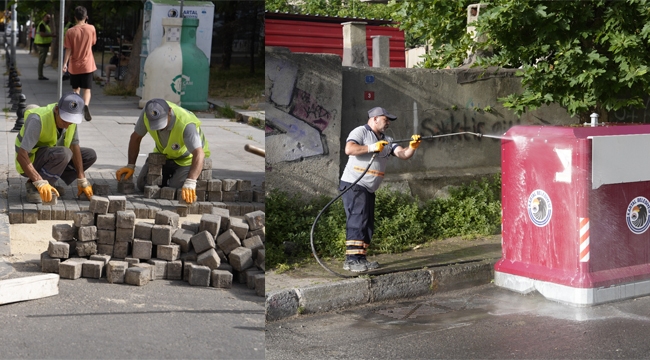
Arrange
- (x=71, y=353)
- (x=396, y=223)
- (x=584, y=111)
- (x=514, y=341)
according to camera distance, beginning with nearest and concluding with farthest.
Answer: (x=71, y=353) → (x=514, y=341) → (x=396, y=223) → (x=584, y=111)

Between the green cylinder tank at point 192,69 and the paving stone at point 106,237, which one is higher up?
the green cylinder tank at point 192,69

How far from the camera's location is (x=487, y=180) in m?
9.56

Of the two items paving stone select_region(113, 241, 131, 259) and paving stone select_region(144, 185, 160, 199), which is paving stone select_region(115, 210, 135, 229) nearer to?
paving stone select_region(113, 241, 131, 259)

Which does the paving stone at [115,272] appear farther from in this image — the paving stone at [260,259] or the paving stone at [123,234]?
the paving stone at [260,259]

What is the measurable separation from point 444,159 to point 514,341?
416 cm

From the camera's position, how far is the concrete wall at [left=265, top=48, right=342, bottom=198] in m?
8.15

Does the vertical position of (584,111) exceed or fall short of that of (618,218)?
it exceeds it

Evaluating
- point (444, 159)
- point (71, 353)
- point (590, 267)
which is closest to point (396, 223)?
point (444, 159)

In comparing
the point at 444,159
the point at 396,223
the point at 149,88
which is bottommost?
the point at 396,223

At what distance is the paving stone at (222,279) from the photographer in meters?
6.25

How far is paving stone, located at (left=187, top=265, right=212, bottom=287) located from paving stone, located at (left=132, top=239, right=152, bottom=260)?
43 centimetres

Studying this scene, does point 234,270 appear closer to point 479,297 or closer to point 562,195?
point 479,297

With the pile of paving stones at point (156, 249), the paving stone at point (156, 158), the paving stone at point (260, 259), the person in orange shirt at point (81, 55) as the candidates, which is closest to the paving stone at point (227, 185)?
the paving stone at point (156, 158)

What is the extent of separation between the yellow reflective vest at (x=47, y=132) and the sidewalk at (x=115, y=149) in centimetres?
57
